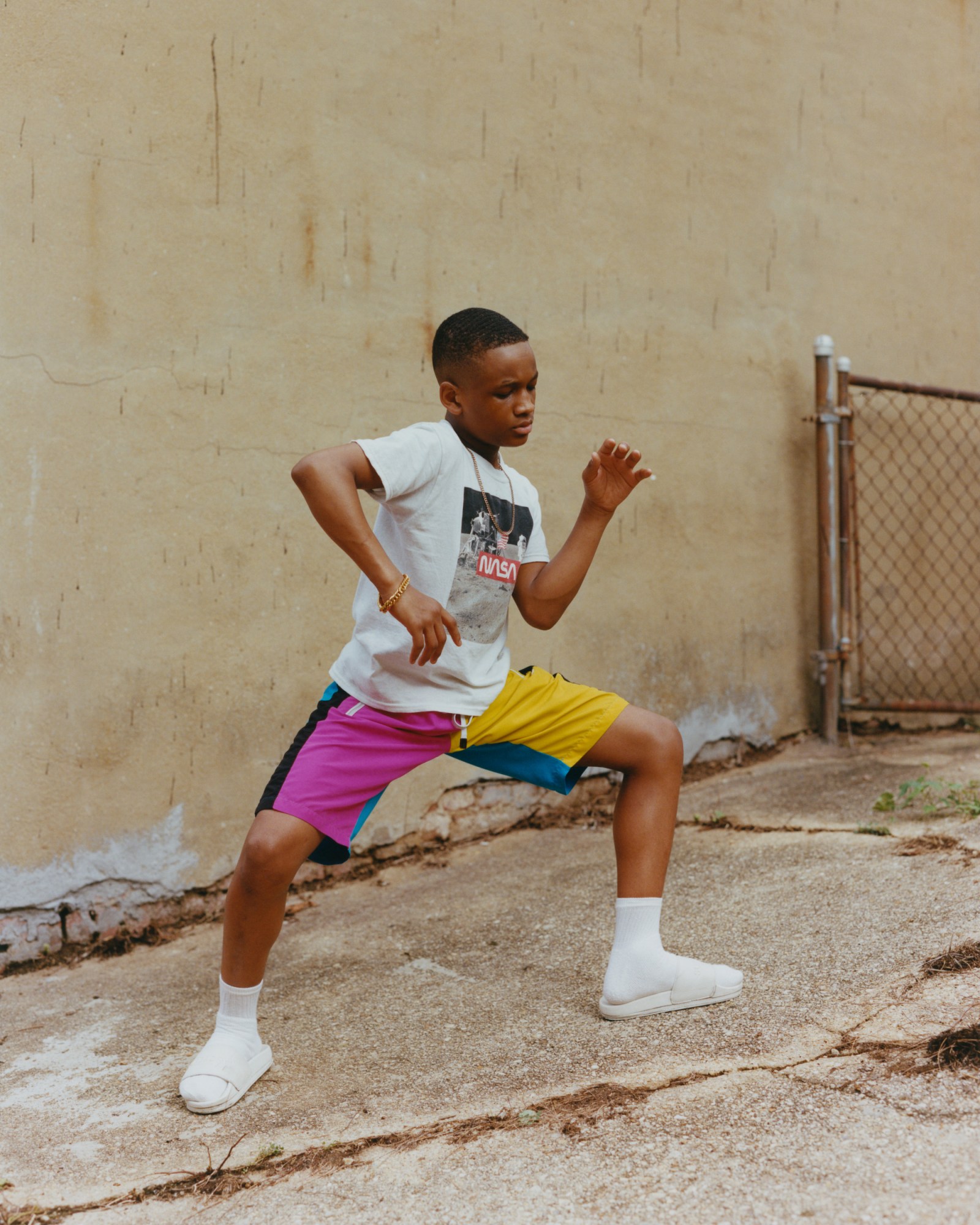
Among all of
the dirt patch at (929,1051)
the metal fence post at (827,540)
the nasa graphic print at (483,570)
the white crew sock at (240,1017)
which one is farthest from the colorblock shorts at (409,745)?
the metal fence post at (827,540)

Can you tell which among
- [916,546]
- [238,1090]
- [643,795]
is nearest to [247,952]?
[238,1090]

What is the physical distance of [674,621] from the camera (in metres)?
4.04

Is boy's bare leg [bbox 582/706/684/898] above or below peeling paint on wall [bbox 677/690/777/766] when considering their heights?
above

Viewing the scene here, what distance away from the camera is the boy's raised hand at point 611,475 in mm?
2258

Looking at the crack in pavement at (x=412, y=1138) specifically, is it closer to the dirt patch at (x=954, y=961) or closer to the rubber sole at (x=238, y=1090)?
the rubber sole at (x=238, y=1090)

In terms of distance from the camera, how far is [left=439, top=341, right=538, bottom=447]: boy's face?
226 centimetres

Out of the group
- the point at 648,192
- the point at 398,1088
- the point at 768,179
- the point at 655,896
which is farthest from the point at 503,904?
the point at 768,179

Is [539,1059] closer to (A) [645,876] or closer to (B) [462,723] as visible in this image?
(A) [645,876]

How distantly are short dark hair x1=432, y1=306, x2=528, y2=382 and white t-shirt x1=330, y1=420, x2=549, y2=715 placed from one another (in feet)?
0.45

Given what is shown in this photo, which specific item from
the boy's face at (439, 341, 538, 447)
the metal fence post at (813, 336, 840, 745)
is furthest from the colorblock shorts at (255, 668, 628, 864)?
the metal fence post at (813, 336, 840, 745)

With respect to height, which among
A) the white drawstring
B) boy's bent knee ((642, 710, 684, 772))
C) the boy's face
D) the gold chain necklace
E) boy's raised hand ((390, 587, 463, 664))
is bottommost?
boy's bent knee ((642, 710, 684, 772))

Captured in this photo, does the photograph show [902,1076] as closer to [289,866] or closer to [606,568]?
[289,866]

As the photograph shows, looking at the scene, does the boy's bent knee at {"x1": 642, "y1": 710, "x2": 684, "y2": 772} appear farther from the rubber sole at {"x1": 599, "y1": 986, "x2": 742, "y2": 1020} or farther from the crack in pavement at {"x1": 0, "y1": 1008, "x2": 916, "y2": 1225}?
the crack in pavement at {"x1": 0, "y1": 1008, "x2": 916, "y2": 1225}

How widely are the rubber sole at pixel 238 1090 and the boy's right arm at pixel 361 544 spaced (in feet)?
2.72
